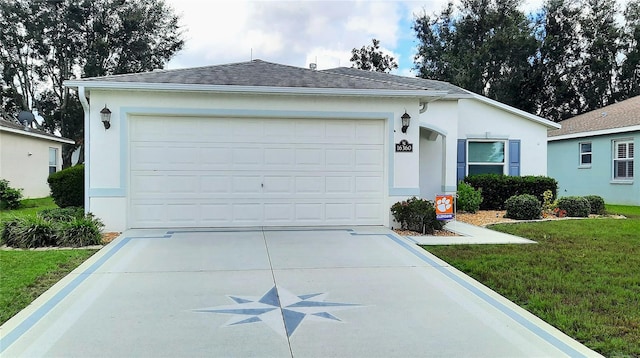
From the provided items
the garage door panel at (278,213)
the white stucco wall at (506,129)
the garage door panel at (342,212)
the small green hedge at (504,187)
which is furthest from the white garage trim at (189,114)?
the white stucco wall at (506,129)

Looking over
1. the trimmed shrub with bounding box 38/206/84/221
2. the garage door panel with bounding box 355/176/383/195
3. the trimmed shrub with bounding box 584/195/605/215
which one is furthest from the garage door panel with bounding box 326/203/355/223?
the trimmed shrub with bounding box 584/195/605/215

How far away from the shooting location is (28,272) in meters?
5.82

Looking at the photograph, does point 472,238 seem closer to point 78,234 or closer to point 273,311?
point 273,311

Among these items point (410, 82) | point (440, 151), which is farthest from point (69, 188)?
point (410, 82)

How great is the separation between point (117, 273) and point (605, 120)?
1871 cm

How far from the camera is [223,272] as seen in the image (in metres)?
5.95

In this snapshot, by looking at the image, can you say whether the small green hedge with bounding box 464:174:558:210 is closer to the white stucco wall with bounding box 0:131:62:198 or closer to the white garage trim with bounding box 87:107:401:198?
the white garage trim with bounding box 87:107:401:198

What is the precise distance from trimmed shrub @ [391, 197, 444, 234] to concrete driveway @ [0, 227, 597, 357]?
6.80 ft

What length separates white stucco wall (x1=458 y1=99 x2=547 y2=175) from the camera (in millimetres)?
14383

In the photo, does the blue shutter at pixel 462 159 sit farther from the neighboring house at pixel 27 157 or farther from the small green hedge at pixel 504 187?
the neighboring house at pixel 27 157

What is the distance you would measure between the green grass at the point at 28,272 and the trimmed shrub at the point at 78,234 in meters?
0.52

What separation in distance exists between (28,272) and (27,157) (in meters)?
14.5

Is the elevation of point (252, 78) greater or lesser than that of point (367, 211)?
greater

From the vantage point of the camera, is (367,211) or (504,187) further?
(504,187)
